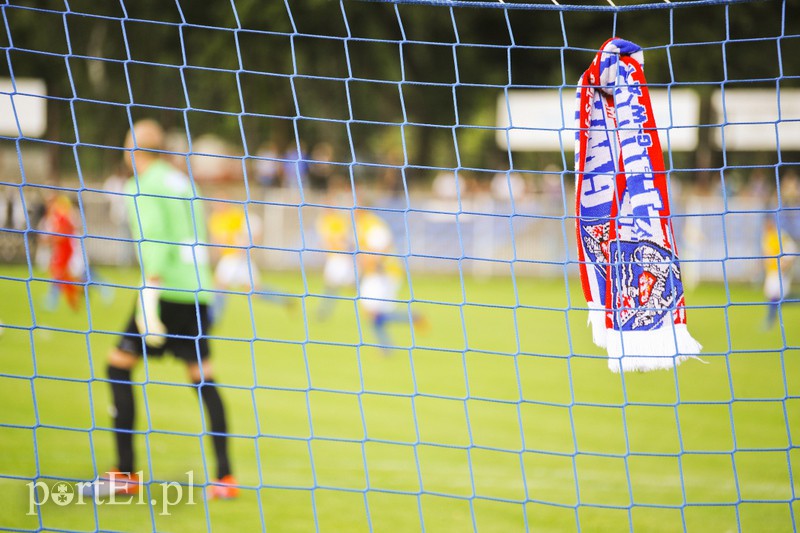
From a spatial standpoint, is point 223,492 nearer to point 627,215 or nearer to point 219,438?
point 219,438

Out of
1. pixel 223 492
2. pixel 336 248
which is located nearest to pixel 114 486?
pixel 223 492

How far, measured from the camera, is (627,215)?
3518mm

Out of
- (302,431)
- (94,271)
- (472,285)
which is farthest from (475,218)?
(302,431)

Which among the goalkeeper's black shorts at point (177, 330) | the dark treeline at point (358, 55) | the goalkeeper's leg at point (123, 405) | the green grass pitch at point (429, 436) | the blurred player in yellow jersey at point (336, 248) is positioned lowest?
the green grass pitch at point (429, 436)

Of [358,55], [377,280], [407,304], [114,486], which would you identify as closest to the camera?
[114,486]

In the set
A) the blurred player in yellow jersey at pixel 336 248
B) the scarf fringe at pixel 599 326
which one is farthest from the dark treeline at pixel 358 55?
the scarf fringe at pixel 599 326

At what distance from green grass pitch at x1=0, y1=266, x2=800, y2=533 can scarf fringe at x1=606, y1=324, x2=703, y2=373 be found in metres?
0.16

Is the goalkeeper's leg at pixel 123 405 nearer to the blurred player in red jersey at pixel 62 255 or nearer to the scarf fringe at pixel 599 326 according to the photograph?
the scarf fringe at pixel 599 326

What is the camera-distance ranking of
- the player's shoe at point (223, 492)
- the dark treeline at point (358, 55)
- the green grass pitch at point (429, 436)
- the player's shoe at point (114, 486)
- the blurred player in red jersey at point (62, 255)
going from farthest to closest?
the dark treeline at point (358, 55)
the blurred player in red jersey at point (62, 255)
the player's shoe at point (223, 492)
the player's shoe at point (114, 486)
the green grass pitch at point (429, 436)

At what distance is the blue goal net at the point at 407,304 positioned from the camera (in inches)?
146

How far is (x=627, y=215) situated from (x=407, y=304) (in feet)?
17.5

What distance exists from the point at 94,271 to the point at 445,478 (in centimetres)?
1034

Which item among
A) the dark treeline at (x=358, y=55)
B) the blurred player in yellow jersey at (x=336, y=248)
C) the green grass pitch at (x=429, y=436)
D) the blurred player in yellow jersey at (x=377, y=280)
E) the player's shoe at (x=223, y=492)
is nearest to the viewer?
the green grass pitch at (x=429, y=436)

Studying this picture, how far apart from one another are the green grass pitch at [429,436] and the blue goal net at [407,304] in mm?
36
